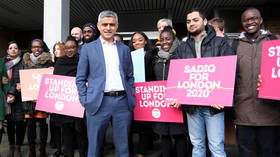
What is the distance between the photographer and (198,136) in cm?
224

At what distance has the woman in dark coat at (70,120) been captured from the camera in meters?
2.92

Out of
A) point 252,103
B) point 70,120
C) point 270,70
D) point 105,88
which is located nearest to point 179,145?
point 252,103

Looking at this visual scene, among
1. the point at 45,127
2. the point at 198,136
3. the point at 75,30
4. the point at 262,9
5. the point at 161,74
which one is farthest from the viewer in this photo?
the point at 262,9

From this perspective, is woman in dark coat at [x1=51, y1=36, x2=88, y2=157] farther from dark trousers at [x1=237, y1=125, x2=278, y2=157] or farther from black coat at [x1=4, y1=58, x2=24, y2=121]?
dark trousers at [x1=237, y1=125, x2=278, y2=157]

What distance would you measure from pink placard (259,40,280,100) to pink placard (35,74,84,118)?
222 centimetres

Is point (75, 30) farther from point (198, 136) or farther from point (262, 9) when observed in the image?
point (262, 9)

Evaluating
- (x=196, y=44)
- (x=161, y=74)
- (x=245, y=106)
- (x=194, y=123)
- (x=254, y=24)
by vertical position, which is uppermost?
(x=254, y=24)

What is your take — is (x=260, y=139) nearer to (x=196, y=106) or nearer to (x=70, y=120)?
(x=196, y=106)

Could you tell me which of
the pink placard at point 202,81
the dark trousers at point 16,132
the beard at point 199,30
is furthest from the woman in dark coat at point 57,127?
the beard at point 199,30

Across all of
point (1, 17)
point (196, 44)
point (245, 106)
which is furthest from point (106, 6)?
point (245, 106)

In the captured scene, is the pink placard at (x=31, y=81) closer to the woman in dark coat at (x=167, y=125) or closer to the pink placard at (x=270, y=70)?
the woman in dark coat at (x=167, y=125)

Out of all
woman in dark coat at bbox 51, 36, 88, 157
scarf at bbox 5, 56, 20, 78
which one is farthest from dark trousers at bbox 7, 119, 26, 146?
woman in dark coat at bbox 51, 36, 88, 157

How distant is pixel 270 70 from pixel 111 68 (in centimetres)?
161

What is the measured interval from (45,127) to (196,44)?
2831 mm
